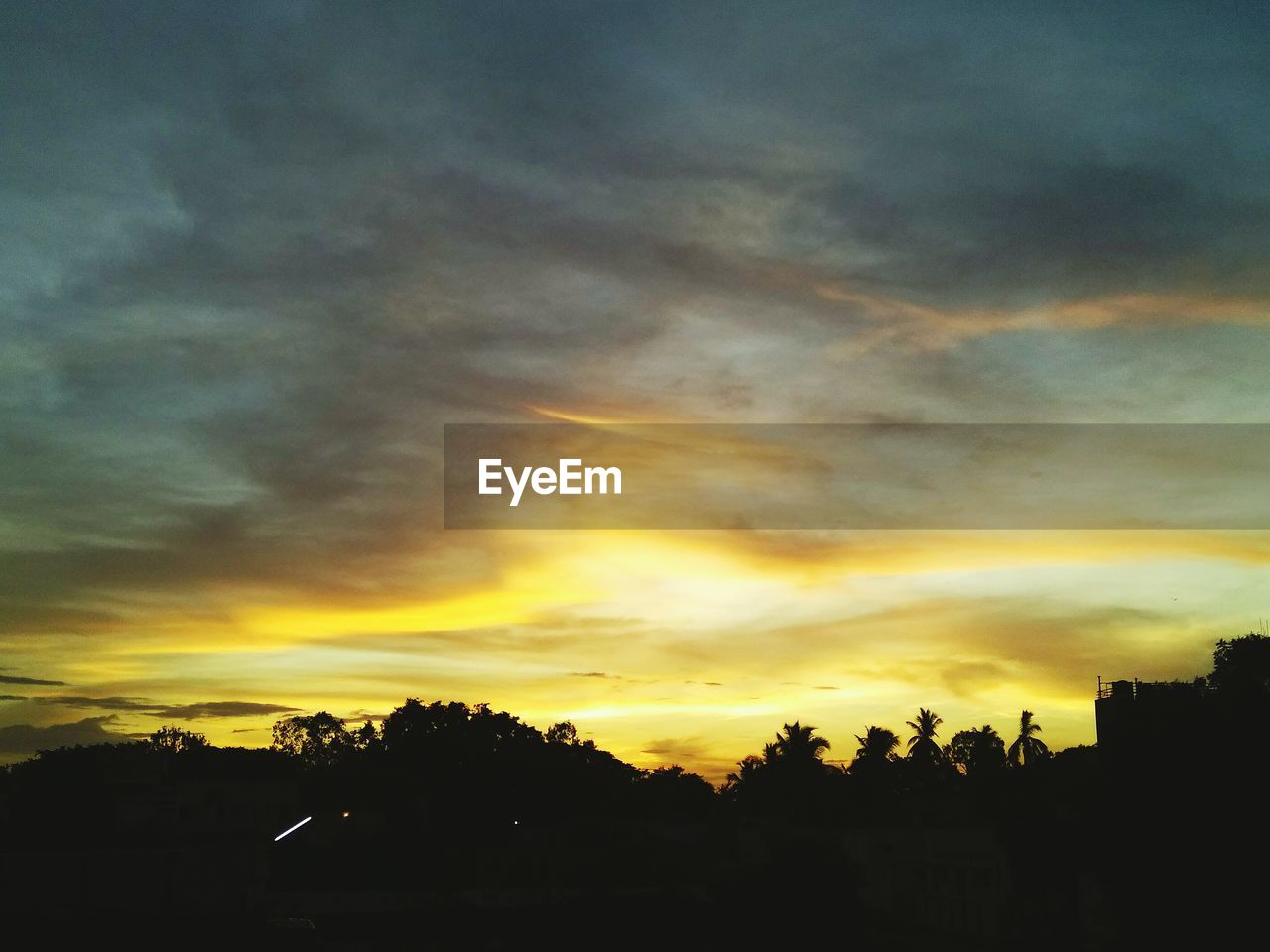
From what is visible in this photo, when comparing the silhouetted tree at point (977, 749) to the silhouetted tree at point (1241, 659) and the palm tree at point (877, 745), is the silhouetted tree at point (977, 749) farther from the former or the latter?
the silhouetted tree at point (1241, 659)

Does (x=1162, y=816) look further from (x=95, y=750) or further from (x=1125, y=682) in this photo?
(x=95, y=750)

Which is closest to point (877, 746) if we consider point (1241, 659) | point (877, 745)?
point (877, 745)

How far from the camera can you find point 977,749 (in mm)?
85812

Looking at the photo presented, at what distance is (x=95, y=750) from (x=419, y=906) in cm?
3164

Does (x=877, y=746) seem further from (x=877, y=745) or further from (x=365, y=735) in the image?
(x=365, y=735)

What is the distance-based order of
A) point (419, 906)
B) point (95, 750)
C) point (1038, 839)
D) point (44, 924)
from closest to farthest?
point (1038, 839), point (44, 924), point (419, 906), point (95, 750)

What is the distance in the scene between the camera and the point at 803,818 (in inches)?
1993

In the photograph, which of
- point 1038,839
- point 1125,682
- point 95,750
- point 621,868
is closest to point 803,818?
point 621,868

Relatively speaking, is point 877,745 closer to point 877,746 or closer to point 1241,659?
point 877,746

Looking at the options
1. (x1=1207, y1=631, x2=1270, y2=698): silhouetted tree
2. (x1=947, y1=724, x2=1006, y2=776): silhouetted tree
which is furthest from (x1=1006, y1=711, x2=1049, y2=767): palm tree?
A: (x1=1207, y1=631, x2=1270, y2=698): silhouetted tree

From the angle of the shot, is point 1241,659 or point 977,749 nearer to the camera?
point 1241,659

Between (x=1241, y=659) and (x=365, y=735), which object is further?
(x=365, y=735)

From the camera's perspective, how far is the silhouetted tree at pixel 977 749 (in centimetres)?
8011

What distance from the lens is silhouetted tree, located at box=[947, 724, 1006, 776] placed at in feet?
263
